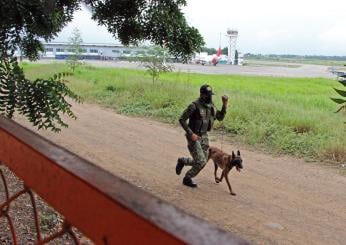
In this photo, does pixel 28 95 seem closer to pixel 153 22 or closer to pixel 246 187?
pixel 153 22

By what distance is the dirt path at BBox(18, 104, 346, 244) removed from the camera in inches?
267

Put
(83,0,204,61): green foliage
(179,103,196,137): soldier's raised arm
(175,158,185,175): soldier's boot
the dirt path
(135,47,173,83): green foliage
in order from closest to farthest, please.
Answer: (83,0,204,61): green foliage
the dirt path
(179,103,196,137): soldier's raised arm
(175,158,185,175): soldier's boot
(135,47,173,83): green foliage

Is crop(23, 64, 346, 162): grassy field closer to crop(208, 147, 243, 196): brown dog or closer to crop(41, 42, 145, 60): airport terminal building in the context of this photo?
crop(208, 147, 243, 196): brown dog

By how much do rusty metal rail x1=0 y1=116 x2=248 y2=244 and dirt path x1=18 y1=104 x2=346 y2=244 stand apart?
14.3ft

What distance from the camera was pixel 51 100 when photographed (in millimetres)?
4871

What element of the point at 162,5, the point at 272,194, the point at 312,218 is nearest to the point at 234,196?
the point at 272,194

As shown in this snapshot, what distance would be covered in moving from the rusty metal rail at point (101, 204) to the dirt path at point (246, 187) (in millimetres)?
4348

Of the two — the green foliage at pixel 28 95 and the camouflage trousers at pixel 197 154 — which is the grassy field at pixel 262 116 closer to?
the camouflage trousers at pixel 197 154

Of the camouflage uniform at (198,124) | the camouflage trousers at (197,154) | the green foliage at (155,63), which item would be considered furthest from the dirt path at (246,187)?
the green foliage at (155,63)

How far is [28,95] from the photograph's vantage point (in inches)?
188

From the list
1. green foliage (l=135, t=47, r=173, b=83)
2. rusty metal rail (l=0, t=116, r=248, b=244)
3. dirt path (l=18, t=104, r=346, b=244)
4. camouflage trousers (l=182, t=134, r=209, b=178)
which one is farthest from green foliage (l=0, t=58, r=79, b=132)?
green foliage (l=135, t=47, r=173, b=83)

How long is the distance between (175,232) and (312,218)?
6.71 meters

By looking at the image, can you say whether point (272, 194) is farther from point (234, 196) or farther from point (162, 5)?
point (162, 5)

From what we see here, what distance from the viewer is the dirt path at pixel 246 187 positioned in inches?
267
